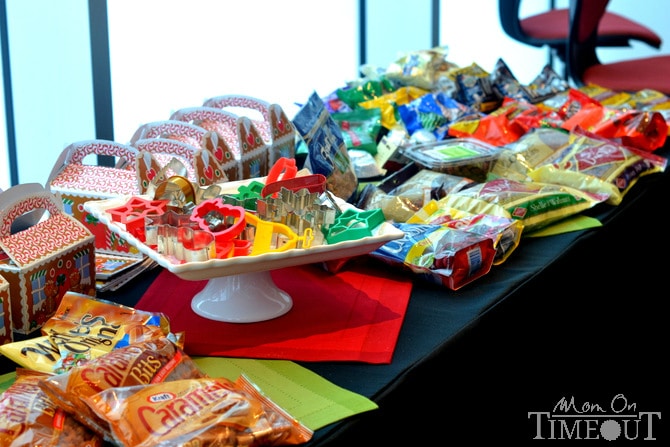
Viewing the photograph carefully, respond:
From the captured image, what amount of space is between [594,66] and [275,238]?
102 inches

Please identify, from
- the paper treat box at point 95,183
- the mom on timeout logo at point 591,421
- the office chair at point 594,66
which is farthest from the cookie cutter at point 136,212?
the office chair at point 594,66

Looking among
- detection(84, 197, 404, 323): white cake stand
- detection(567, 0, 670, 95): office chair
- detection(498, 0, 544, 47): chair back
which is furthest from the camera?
detection(498, 0, 544, 47): chair back

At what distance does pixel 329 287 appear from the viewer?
133 centimetres

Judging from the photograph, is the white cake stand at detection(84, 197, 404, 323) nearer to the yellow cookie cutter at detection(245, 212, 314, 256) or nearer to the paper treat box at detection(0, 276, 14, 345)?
the yellow cookie cutter at detection(245, 212, 314, 256)

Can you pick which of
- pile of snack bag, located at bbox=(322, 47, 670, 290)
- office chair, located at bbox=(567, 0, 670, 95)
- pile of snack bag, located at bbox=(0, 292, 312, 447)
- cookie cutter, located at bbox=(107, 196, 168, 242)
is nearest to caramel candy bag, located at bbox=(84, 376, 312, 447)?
pile of snack bag, located at bbox=(0, 292, 312, 447)

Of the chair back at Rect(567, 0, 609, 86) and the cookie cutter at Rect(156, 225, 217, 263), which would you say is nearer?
the cookie cutter at Rect(156, 225, 217, 263)

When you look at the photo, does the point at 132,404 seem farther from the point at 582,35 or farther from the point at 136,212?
the point at 582,35

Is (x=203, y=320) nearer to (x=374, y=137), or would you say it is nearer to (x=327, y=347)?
(x=327, y=347)

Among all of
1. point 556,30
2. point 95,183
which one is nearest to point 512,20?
point 556,30

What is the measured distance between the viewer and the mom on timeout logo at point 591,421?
69.7 inches

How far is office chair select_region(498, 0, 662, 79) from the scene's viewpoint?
3430 mm

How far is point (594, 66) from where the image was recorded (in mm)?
3393

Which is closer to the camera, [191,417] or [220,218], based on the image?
[191,417]

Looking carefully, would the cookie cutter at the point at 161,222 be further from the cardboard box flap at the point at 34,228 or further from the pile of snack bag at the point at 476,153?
the pile of snack bag at the point at 476,153
